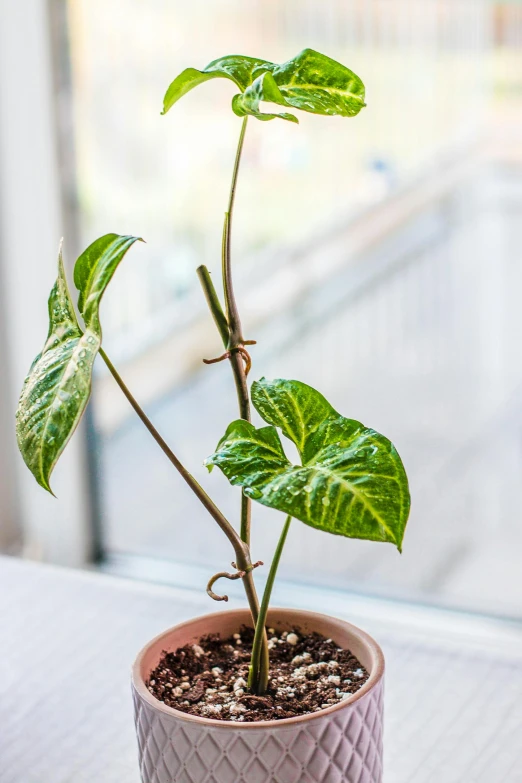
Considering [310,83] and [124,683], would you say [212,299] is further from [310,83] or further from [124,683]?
[124,683]

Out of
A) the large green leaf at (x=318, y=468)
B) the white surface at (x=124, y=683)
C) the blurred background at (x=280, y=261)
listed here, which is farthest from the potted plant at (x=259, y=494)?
the blurred background at (x=280, y=261)

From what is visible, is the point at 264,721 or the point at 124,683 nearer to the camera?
the point at 264,721

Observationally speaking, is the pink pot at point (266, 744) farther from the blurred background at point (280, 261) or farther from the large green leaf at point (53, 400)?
the blurred background at point (280, 261)

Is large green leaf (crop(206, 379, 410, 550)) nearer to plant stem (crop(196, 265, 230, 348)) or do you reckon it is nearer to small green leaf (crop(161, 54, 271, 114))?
plant stem (crop(196, 265, 230, 348))

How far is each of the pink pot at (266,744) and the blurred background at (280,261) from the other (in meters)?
0.63

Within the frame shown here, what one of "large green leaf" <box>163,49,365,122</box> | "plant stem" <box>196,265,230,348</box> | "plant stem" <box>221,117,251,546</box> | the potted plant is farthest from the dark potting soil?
"large green leaf" <box>163,49,365,122</box>

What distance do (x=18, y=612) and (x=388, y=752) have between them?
0.45 meters

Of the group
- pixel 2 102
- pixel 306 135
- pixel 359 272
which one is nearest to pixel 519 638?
pixel 359 272

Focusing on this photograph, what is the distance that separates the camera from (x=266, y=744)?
22.5 inches

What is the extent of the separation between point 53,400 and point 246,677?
0.86 feet

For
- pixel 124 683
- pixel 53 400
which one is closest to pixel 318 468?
pixel 53 400

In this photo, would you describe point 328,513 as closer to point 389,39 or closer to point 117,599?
point 117,599

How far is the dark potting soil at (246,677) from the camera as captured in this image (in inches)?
24.3

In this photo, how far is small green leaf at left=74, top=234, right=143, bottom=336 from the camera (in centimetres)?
54
